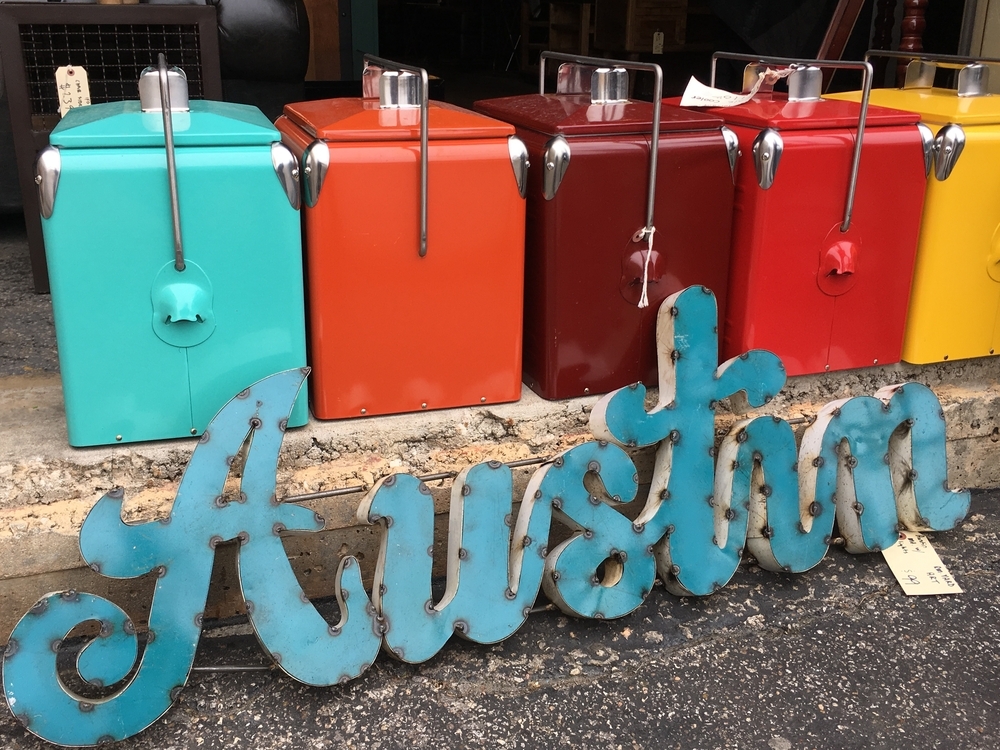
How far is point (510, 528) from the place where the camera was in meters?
1.66

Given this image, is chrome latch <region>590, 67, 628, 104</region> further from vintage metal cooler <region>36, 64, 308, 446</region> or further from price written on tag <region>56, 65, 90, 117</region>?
price written on tag <region>56, 65, 90, 117</region>

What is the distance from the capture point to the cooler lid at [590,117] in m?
1.70

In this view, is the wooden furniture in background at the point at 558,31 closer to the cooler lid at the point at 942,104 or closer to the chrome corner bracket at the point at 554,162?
the cooler lid at the point at 942,104

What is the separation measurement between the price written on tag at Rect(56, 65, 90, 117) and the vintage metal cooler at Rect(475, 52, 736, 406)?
137 cm

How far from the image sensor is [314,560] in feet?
5.65

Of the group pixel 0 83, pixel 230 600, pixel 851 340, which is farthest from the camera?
pixel 0 83

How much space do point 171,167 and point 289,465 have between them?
540 mm

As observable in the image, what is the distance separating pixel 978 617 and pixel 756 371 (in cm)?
60

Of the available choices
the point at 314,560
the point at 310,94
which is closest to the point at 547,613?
the point at 314,560

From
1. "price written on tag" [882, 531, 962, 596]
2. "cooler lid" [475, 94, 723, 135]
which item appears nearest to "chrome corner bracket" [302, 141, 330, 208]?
"cooler lid" [475, 94, 723, 135]

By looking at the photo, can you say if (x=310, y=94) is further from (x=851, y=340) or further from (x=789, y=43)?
(x=851, y=340)

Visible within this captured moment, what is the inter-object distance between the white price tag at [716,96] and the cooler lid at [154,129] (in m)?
0.85

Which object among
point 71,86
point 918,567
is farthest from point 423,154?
point 71,86

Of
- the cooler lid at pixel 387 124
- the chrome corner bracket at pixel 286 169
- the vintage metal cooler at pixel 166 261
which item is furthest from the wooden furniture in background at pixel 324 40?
the chrome corner bracket at pixel 286 169
